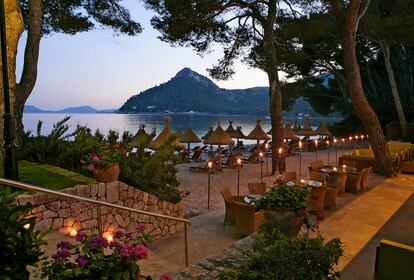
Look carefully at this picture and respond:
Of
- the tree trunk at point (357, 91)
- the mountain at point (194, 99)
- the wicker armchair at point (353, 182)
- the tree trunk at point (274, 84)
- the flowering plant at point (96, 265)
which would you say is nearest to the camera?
the flowering plant at point (96, 265)

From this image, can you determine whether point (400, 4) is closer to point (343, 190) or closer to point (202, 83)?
point (343, 190)

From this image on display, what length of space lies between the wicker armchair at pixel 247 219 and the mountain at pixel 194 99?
148774mm

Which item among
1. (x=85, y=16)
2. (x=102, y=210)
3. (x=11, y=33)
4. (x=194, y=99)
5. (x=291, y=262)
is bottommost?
(x=102, y=210)

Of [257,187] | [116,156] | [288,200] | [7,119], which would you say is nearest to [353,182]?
[257,187]

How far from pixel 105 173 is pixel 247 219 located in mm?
2818

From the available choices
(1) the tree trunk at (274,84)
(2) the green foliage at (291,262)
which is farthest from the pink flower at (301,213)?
(1) the tree trunk at (274,84)

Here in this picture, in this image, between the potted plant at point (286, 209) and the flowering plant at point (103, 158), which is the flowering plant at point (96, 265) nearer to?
→ the potted plant at point (286, 209)

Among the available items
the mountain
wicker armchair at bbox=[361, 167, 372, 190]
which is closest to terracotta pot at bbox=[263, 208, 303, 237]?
wicker armchair at bbox=[361, 167, 372, 190]

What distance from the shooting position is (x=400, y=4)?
61.4 ft

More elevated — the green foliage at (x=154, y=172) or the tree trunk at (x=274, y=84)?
the tree trunk at (x=274, y=84)

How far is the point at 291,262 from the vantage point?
3031mm

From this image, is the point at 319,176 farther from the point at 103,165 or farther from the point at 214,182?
the point at 103,165

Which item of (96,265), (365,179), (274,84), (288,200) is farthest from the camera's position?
(274,84)

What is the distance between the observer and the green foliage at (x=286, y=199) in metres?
4.26
